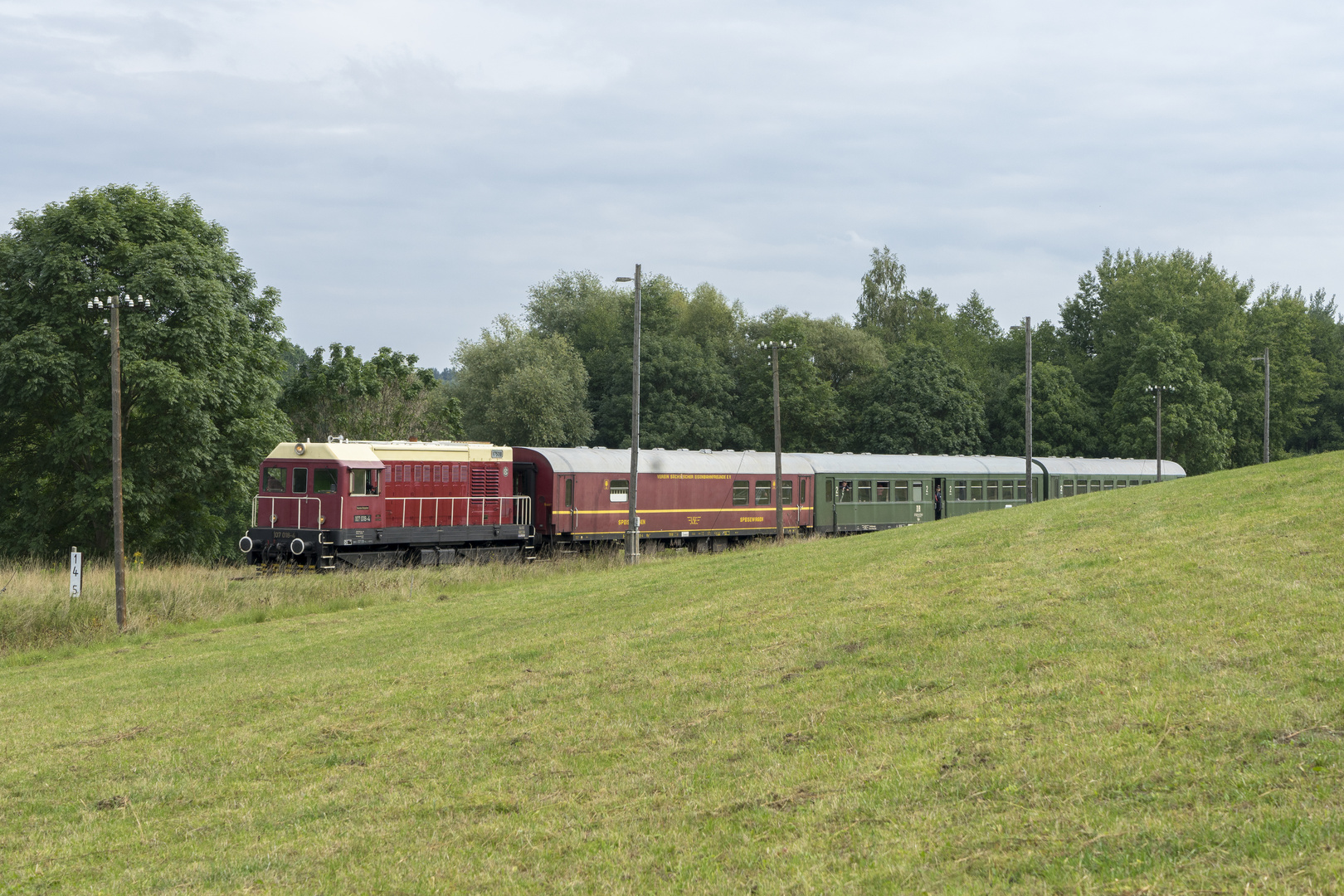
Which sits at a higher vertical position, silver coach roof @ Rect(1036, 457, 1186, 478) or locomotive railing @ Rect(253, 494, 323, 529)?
silver coach roof @ Rect(1036, 457, 1186, 478)

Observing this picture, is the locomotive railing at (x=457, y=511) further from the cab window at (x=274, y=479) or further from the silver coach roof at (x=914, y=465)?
the silver coach roof at (x=914, y=465)

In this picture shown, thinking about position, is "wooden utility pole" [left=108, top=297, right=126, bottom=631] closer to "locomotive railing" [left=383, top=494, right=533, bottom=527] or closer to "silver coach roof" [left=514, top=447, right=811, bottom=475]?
"locomotive railing" [left=383, top=494, right=533, bottom=527]

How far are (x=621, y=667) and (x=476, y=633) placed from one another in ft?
18.1

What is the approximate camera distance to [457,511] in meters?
33.0

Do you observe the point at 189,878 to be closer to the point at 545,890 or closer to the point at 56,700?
the point at 545,890

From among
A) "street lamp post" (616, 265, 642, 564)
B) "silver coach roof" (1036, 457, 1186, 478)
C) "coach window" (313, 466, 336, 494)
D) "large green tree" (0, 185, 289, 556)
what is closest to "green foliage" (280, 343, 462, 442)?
"large green tree" (0, 185, 289, 556)

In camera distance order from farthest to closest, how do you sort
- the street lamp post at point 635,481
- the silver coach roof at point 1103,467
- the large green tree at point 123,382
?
the silver coach roof at point 1103,467 → the large green tree at point 123,382 → the street lamp post at point 635,481

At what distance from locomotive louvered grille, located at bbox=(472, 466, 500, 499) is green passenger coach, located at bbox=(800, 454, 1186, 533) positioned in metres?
14.1

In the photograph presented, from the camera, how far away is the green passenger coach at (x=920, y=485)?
142ft

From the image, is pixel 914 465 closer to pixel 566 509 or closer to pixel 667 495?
pixel 667 495

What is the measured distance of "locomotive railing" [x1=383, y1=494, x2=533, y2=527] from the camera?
31739 millimetres

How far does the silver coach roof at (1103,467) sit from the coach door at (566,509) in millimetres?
Result: 25444

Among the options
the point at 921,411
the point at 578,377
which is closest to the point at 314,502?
the point at 578,377

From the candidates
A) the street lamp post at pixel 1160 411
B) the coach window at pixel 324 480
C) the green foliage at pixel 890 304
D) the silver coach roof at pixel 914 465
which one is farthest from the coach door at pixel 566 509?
the green foliage at pixel 890 304
